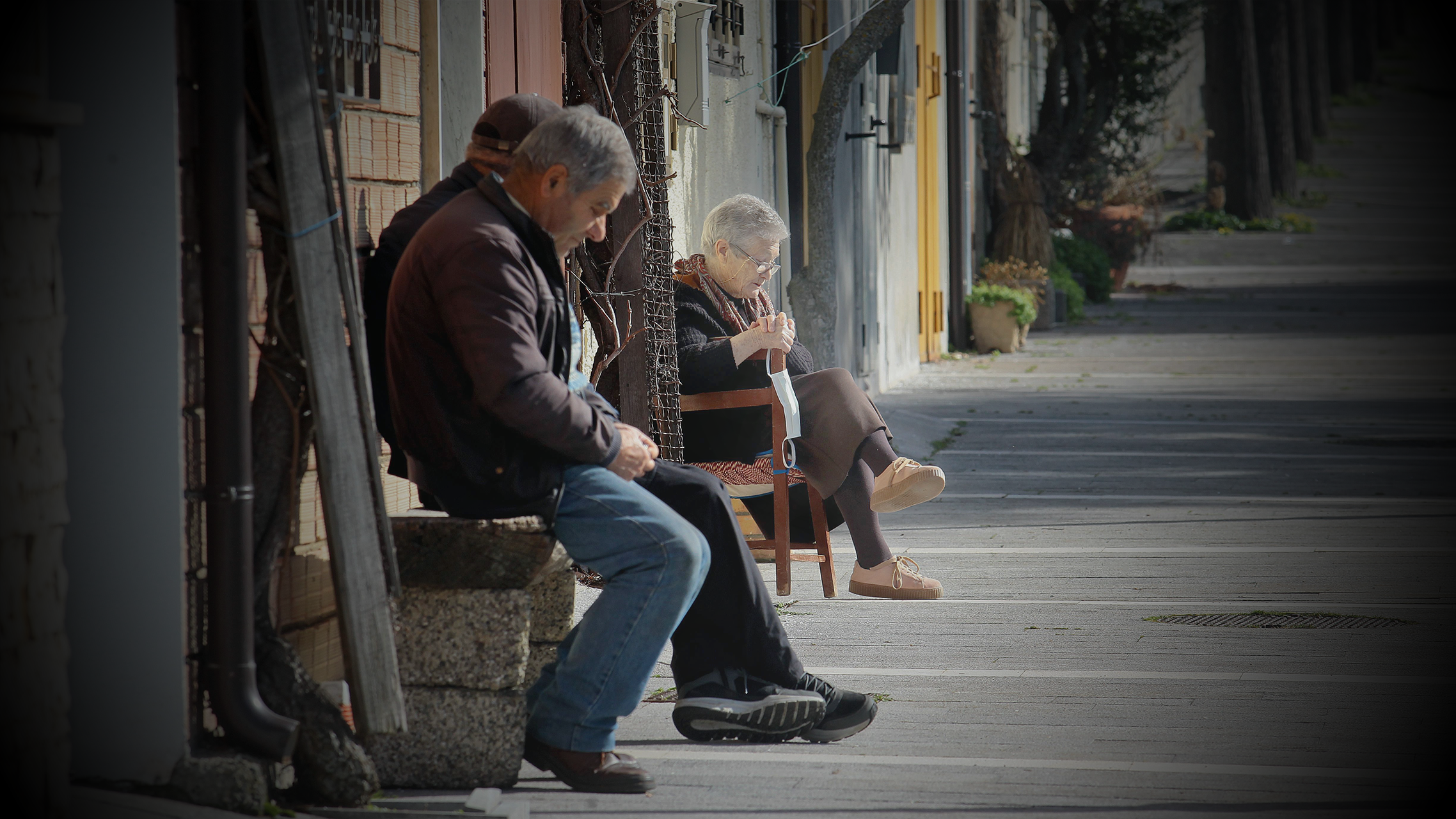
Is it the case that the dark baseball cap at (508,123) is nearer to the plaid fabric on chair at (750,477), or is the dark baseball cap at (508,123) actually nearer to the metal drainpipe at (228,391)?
the metal drainpipe at (228,391)

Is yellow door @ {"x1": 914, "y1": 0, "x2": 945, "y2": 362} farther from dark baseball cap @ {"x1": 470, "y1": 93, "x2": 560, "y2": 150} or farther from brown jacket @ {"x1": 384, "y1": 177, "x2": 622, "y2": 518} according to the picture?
brown jacket @ {"x1": 384, "y1": 177, "x2": 622, "y2": 518}

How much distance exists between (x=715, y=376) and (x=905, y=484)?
75cm

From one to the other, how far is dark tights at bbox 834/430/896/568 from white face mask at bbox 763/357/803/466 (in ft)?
0.70

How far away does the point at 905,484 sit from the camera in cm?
539

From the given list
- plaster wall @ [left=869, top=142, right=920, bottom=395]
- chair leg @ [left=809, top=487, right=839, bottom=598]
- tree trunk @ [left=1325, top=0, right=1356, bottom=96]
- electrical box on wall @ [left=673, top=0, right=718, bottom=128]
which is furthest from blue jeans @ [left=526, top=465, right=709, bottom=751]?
tree trunk @ [left=1325, top=0, right=1356, bottom=96]

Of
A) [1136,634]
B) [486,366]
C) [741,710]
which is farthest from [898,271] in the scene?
[486,366]

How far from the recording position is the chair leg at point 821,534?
18.1 feet

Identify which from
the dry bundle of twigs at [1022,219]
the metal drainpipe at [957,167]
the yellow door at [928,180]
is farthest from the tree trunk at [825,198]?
the dry bundle of twigs at [1022,219]

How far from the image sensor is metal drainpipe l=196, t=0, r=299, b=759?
9.92ft

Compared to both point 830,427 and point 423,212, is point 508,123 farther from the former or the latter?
point 830,427

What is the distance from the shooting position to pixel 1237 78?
30.6 meters

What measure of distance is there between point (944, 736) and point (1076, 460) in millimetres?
5651

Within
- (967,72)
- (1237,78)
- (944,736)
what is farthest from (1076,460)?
(1237,78)

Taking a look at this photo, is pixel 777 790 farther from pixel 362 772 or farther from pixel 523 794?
pixel 362 772
